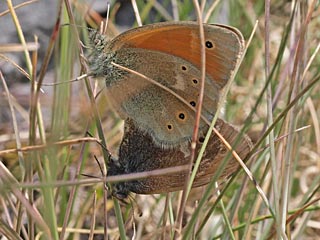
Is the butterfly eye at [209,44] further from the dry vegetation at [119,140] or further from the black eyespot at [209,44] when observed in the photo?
the dry vegetation at [119,140]

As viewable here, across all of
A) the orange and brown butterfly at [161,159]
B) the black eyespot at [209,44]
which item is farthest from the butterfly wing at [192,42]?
the orange and brown butterfly at [161,159]

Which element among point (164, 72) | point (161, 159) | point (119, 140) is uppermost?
point (164, 72)

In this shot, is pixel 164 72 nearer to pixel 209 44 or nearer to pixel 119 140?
pixel 209 44

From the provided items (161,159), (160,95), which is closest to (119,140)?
(160,95)

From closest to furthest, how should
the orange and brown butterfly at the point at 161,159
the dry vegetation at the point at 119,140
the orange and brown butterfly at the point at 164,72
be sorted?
the dry vegetation at the point at 119,140
the orange and brown butterfly at the point at 161,159
the orange and brown butterfly at the point at 164,72

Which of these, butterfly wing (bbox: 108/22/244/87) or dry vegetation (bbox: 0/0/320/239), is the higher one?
butterfly wing (bbox: 108/22/244/87)

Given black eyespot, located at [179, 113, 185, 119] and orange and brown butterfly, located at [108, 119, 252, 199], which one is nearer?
orange and brown butterfly, located at [108, 119, 252, 199]

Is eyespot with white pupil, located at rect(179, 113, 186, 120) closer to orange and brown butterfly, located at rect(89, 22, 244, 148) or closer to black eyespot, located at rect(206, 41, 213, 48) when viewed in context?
orange and brown butterfly, located at rect(89, 22, 244, 148)

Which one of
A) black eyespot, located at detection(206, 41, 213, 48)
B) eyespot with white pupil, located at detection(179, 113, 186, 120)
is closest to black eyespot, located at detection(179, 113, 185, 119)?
eyespot with white pupil, located at detection(179, 113, 186, 120)

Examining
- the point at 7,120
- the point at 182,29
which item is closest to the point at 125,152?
the point at 182,29

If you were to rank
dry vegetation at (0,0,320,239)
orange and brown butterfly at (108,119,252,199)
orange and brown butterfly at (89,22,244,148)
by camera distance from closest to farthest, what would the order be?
1. dry vegetation at (0,0,320,239)
2. orange and brown butterfly at (108,119,252,199)
3. orange and brown butterfly at (89,22,244,148)

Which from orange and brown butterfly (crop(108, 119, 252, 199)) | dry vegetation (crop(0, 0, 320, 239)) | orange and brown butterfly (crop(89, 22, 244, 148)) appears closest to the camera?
dry vegetation (crop(0, 0, 320, 239))
